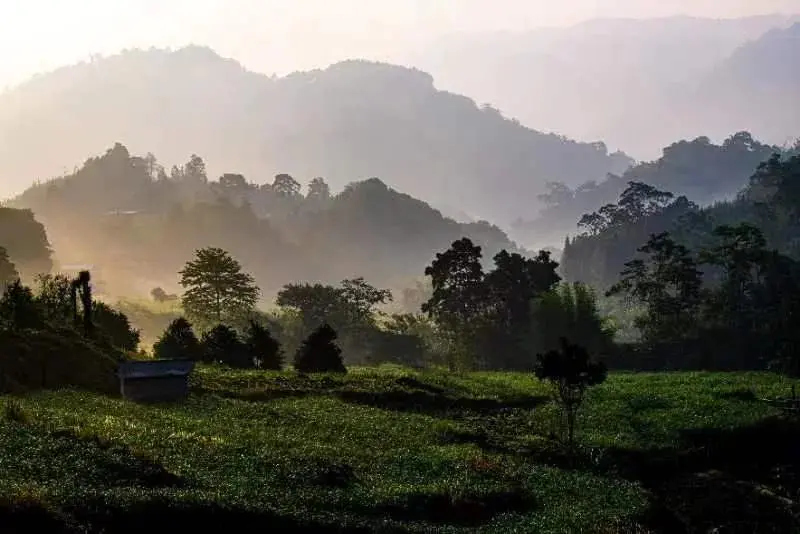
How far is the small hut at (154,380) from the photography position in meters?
33.1

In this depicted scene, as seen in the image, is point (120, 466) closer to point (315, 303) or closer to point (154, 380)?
point (154, 380)

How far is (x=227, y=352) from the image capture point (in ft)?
164

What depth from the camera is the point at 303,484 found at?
821 inches

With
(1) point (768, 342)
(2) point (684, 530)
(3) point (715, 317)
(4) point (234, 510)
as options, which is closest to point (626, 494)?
(2) point (684, 530)

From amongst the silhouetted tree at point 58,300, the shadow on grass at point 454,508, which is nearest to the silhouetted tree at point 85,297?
the silhouetted tree at point 58,300

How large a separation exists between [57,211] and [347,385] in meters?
165

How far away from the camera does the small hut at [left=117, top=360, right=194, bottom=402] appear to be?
3309 centimetres

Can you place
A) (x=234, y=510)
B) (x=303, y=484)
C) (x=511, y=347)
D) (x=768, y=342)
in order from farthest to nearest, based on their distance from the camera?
(x=511, y=347) < (x=768, y=342) < (x=303, y=484) < (x=234, y=510)

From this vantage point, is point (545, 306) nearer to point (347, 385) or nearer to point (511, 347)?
point (511, 347)

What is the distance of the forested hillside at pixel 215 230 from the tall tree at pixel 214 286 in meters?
80.0

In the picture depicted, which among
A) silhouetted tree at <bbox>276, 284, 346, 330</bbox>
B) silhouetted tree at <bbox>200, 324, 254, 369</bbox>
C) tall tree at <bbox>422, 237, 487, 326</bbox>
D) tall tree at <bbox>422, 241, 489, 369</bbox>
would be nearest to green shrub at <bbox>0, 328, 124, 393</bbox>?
silhouetted tree at <bbox>200, 324, 254, 369</bbox>

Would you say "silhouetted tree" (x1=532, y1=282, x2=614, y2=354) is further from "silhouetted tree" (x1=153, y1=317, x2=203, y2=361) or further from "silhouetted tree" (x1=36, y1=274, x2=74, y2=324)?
"silhouetted tree" (x1=36, y1=274, x2=74, y2=324)

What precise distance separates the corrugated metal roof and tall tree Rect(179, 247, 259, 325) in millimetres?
35683

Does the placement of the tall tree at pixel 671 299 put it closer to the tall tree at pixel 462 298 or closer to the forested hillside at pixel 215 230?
the tall tree at pixel 462 298
